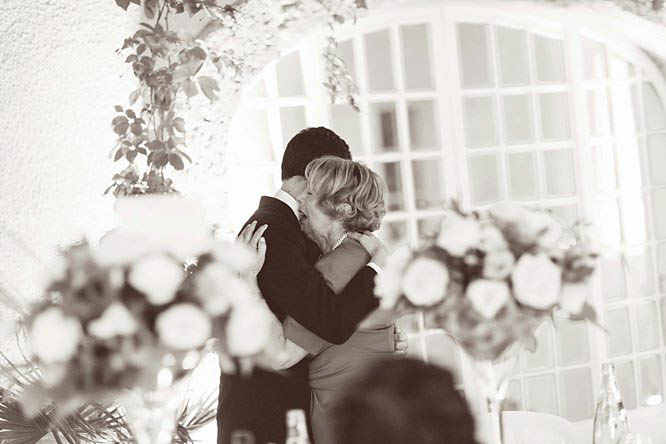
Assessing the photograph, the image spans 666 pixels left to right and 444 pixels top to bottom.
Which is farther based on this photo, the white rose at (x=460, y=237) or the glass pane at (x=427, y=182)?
the glass pane at (x=427, y=182)

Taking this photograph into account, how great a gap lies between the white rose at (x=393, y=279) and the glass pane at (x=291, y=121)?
247 centimetres

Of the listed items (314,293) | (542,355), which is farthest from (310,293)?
(542,355)

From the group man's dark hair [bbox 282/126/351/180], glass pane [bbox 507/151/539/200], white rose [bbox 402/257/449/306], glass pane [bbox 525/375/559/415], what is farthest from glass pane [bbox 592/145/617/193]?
white rose [bbox 402/257/449/306]

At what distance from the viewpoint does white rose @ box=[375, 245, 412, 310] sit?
1.83 metres

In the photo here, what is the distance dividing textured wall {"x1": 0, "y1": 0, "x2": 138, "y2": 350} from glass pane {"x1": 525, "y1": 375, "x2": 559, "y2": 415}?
8.05 feet

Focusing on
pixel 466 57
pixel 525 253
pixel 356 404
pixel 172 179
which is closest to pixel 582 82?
pixel 466 57

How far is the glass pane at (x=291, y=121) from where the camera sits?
4.28 meters

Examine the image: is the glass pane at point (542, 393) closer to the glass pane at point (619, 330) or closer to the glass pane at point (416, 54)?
the glass pane at point (619, 330)

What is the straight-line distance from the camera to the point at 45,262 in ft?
10.8

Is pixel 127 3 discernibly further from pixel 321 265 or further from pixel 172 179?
pixel 321 265

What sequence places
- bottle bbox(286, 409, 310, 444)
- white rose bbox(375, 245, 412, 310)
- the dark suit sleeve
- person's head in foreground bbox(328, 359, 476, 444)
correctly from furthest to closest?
1. the dark suit sleeve
2. white rose bbox(375, 245, 412, 310)
3. bottle bbox(286, 409, 310, 444)
4. person's head in foreground bbox(328, 359, 476, 444)

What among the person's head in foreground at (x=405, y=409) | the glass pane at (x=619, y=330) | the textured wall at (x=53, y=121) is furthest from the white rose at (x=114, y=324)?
the glass pane at (x=619, y=330)

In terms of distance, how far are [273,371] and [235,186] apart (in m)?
1.47

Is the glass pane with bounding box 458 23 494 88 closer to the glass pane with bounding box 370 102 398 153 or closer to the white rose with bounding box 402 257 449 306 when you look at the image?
the glass pane with bounding box 370 102 398 153
